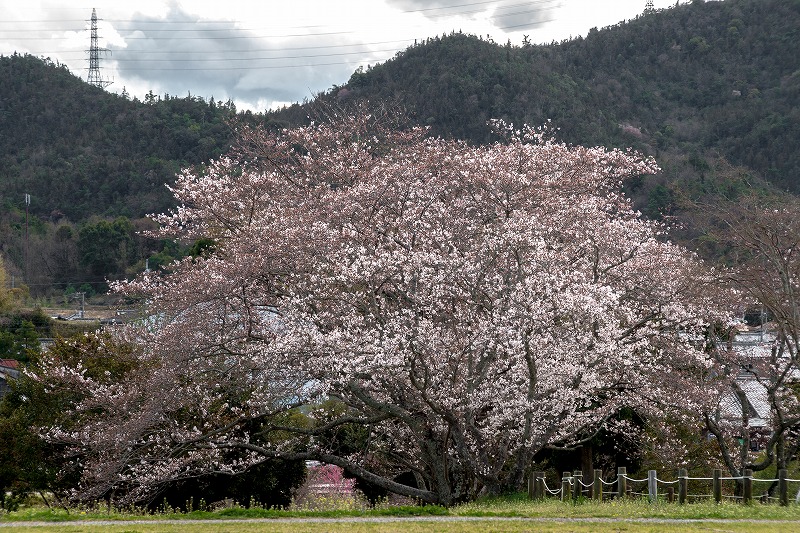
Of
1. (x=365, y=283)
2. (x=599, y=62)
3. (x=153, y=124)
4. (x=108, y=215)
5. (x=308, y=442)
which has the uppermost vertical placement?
(x=599, y=62)

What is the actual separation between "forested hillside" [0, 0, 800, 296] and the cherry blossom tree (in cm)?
2898

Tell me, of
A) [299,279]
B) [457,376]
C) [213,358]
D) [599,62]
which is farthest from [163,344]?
[599,62]

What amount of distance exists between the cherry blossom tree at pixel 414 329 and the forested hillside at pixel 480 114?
95.1 ft

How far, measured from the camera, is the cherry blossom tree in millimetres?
13828

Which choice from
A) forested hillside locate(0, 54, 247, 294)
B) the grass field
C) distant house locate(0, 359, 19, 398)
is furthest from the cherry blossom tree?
forested hillside locate(0, 54, 247, 294)

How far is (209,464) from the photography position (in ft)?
53.0

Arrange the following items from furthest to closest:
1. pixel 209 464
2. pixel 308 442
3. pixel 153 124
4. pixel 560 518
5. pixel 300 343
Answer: pixel 153 124 < pixel 308 442 < pixel 209 464 < pixel 300 343 < pixel 560 518

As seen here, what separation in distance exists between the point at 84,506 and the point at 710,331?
13.7 metres

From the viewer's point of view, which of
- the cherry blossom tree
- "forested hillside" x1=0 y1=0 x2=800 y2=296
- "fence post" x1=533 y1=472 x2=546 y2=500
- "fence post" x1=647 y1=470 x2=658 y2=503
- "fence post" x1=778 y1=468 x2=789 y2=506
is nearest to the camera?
"fence post" x1=778 y1=468 x2=789 y2=506

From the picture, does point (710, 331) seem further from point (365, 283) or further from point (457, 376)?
point (365, 283)

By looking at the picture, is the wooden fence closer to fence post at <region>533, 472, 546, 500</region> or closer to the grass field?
fence post at <region>533, 472, 546, 500</region>

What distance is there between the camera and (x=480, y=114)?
59.4m

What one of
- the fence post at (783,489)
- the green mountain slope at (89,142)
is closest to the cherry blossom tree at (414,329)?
the fence post at (783,489)

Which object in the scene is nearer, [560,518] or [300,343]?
A: [560,518]
